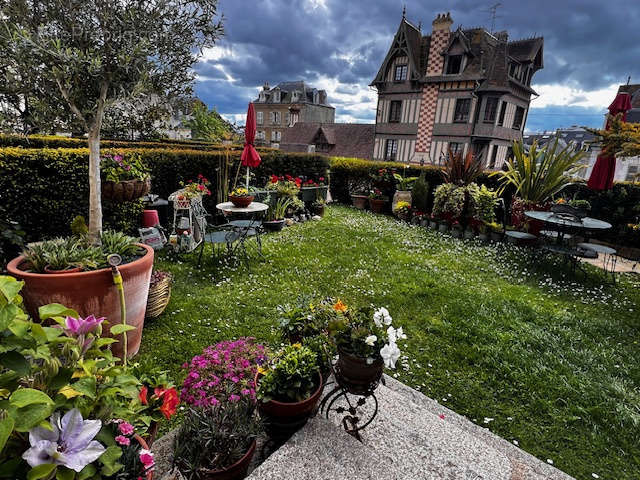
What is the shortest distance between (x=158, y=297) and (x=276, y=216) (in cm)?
415

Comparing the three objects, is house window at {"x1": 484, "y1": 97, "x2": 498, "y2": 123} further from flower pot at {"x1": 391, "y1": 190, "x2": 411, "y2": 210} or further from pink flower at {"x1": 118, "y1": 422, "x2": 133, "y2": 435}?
pink flower at {"x1": 118, "y1": 422, "x2": 133, "y2": 435}

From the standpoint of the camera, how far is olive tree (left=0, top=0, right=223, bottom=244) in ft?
7.38

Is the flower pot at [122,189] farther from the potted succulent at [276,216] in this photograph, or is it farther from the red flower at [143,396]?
the red flower at [143,396]

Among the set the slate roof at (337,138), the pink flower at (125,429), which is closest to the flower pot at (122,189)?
the pink flower at (125,429)

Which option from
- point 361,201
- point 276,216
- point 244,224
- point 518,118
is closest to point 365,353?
point 244,224

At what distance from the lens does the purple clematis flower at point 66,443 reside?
31.4 inches

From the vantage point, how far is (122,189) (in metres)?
3.89

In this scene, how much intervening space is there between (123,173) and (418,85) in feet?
57.7

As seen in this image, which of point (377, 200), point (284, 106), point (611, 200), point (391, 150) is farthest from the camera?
point (284, 106)

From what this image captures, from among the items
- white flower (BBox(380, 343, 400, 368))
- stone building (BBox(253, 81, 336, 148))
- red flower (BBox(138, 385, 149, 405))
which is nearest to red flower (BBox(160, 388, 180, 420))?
red flower (BBox(138, 385, 149, 405))

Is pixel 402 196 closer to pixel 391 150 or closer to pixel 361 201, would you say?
pixel 361 201

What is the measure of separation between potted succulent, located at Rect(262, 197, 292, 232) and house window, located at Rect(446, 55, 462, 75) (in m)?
14.2

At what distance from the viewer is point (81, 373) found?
3.71 feet

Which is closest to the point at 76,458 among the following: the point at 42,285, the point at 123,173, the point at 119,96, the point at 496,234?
the point at 42,285
